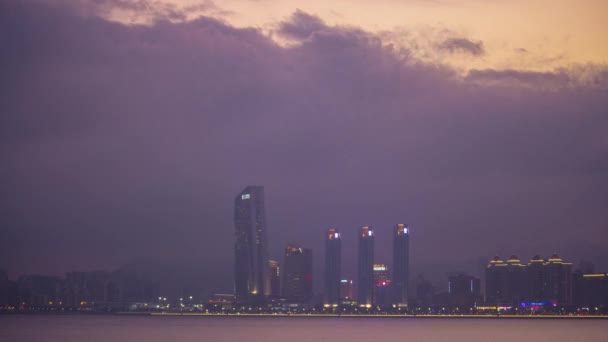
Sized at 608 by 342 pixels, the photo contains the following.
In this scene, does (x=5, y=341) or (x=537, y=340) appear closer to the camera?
(x=5, y=341)

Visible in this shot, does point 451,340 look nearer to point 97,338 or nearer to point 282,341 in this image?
point 282,341

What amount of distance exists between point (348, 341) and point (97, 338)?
4581 centimetres

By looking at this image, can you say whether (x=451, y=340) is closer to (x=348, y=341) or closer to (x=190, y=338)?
(x=348, y=341)

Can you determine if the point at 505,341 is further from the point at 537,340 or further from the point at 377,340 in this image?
the point at 377,340

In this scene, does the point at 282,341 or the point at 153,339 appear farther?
the point at 153,339

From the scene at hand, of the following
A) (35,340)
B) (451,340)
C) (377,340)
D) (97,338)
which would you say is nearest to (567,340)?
(451,340)

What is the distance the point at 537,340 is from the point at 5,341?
302ft

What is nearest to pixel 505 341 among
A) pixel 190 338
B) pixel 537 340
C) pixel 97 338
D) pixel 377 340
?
pixel 537 340

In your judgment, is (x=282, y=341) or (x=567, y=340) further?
(x=567, y=340)

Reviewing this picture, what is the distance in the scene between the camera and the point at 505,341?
152 metres

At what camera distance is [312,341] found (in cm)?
14688

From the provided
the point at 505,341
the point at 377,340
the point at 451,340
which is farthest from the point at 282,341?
the point at 505,341

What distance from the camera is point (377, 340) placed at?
151750mm

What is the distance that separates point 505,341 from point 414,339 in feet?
52.5
